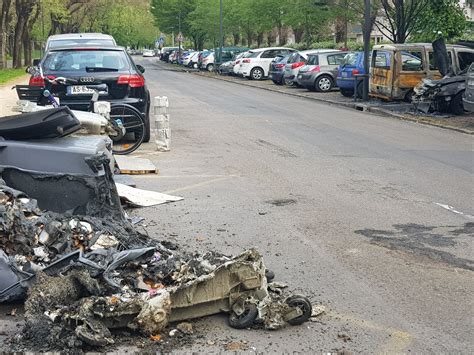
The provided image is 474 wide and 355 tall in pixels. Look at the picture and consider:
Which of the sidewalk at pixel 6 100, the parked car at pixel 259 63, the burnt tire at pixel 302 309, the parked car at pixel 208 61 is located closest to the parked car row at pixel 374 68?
the parked car at pixel 259 63

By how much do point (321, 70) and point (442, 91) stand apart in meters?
11.3

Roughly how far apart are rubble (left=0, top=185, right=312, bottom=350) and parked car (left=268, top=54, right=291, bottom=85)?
30603 millimetres

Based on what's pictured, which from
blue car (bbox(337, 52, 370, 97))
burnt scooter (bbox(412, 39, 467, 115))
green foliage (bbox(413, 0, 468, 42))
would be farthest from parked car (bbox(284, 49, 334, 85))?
burnt scooter (bbox(412, 39, 467, 115))

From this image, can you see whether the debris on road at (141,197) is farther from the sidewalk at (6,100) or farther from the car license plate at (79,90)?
the sidewalk at (6,100)

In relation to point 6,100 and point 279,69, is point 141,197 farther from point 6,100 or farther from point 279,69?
point 279,69

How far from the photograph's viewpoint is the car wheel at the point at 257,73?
42344 millimetres

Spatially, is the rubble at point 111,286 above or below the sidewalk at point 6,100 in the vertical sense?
above

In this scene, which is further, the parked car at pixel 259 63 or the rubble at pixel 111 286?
the parked car at pixel 259 63

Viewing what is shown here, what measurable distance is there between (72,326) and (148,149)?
8592mm

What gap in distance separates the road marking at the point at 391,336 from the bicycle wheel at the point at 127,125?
751 centimetres

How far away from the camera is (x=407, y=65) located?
2267 cm

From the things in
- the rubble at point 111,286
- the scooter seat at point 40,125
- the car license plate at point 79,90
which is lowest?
the rubble at point 111,286

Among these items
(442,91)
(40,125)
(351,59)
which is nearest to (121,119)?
(40,125)

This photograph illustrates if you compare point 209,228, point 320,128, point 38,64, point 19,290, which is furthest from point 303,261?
point 320,128
